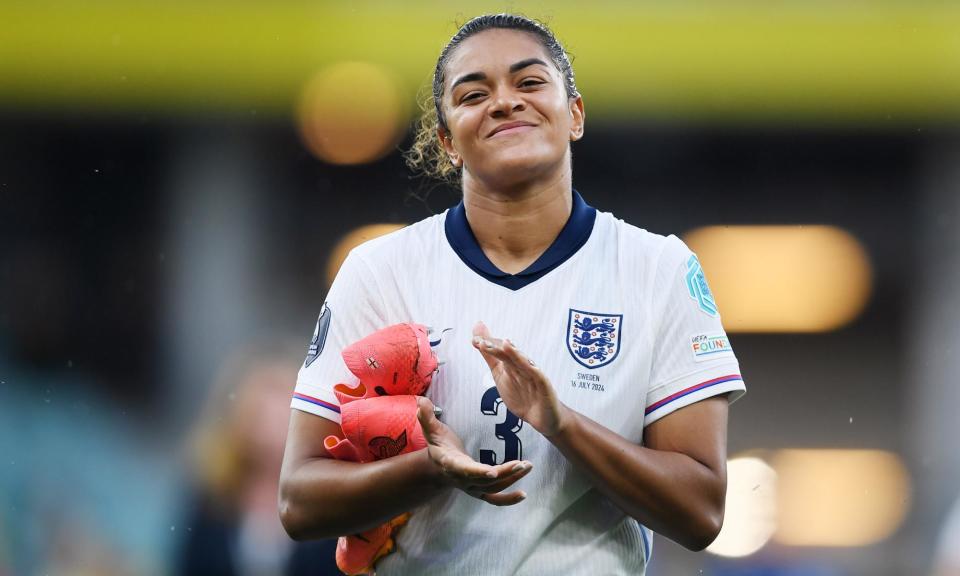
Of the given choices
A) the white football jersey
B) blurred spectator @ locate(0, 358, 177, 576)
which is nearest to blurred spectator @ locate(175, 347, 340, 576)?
blurred spectator @ locate(0, 358, 177, 576)

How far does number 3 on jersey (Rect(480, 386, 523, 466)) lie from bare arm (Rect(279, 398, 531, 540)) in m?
0.13

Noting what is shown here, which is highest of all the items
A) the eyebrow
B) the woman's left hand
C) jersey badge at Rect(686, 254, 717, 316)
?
the eyebrow

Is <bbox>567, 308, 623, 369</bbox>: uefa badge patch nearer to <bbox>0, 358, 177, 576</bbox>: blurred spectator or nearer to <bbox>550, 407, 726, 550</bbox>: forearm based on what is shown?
<bbox>550, 407, 726, 550</bbox>: forearm

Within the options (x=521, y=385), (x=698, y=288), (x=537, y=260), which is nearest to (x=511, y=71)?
(x=537, y=260)

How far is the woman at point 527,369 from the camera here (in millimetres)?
1694

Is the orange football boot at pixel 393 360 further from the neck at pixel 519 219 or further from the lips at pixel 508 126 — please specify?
the lips at pixel 508 126

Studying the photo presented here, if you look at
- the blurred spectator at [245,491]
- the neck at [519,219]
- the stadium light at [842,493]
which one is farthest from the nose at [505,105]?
the stadium light at [842,493]

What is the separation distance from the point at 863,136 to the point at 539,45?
325 centimetres

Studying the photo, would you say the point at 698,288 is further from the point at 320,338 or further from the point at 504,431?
the point at 320,338

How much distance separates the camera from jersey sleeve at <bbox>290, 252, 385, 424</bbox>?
6.17 ft

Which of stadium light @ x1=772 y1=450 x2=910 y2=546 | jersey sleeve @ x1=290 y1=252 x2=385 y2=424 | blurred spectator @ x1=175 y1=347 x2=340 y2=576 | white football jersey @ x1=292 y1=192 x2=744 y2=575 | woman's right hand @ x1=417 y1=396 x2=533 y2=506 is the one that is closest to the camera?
woman's right hand @ x1=417 y1=396 x2=533 y2=506

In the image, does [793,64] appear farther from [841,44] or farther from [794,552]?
[794,552]

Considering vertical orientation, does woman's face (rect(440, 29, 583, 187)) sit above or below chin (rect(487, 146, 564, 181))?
above

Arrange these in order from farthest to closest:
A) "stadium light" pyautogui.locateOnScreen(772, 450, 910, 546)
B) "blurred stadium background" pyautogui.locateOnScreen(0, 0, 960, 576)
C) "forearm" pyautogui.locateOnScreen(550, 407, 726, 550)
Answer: "stadium light" pyautogui.locateOnScreen(772, 450, 910, 546), "blurred stadium background" pyautogui.locateOnScreen(0, 0, 960, 576), "forearm" pyautogui.locateOnScreen(550, 407, 726, 550)
